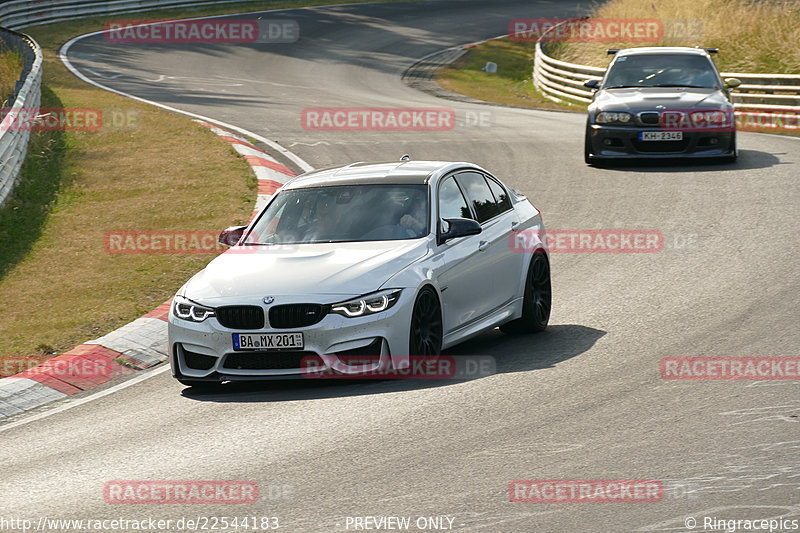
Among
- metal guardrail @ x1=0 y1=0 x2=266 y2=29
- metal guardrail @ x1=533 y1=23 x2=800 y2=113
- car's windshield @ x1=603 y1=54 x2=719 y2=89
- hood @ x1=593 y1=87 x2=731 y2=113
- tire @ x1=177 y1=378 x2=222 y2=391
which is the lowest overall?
metal guardrail @ x1=0 y1=0 x2=266 y2=29

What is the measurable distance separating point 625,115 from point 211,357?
11.6 metres

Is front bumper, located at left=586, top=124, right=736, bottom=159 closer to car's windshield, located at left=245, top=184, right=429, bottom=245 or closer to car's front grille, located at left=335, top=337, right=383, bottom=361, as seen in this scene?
car's windshield, located at left=245, top=184, right=429, bottom=245

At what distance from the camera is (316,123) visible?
25141mm

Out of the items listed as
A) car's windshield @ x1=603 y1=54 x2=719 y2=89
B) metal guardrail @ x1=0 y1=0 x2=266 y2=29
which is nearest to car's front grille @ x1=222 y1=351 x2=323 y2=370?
car's windshield @ x1=603 y1=54 x2=719 y2=89

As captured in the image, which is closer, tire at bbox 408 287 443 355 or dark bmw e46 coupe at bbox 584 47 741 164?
tire at bbox 408 287 443 355

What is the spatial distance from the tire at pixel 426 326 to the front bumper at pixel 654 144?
10612 mm

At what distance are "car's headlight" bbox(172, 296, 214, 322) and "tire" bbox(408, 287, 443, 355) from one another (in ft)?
4.78

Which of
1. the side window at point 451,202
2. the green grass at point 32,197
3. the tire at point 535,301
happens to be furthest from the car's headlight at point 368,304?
the green grass at point 32,197

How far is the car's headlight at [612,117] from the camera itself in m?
18.9

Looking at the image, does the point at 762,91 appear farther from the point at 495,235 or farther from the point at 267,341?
the point at 267,341

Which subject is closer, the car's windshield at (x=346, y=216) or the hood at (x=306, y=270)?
the hood at (x=306, y=270)

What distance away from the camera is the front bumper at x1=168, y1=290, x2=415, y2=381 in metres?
8.51

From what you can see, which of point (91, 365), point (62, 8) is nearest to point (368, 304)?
point (91, 365)

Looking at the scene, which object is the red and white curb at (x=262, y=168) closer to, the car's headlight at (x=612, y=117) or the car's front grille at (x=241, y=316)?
the car's headlight at (x=612, y=117)
